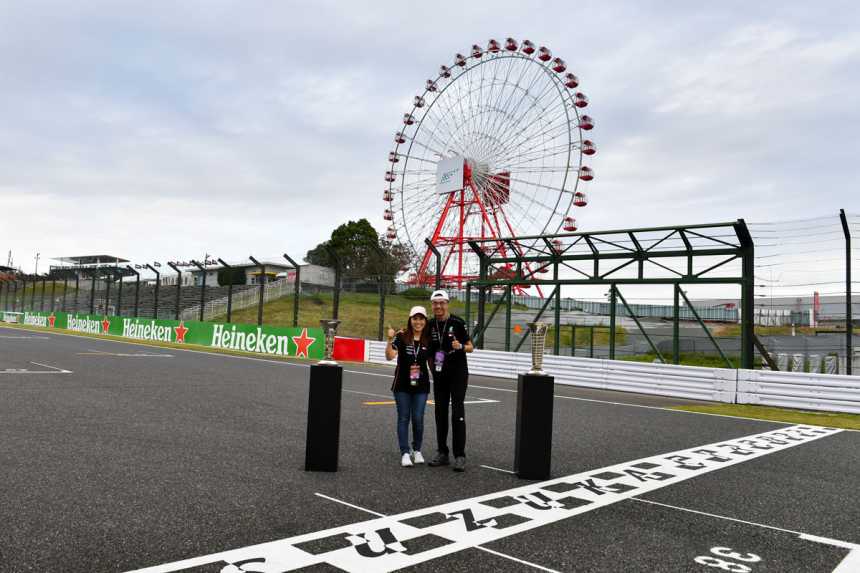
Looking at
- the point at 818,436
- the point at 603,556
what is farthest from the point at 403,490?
the point at 818,436

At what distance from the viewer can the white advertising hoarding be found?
36.8 metres

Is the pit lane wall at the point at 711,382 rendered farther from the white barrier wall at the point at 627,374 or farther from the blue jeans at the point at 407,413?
the blue jeans at the point at 407,413

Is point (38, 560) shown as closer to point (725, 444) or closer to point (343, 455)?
point (343, 455)

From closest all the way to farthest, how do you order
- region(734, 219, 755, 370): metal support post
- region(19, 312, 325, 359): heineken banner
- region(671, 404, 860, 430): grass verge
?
1. region(671, 404, 860, 430): grass verge
2. region(734, 219, 755, 370): metal support post
3. region(19, 312, 325, 359): heineken banner

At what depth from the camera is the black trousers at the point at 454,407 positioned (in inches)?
234

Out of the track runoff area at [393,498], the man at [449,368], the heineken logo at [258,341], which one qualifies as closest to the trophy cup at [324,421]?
the track runoff area at [393,498]

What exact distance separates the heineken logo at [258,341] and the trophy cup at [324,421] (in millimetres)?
18220

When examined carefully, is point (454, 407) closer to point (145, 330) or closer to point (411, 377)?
point (411, 377)

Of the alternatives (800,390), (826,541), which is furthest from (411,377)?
(800,390)

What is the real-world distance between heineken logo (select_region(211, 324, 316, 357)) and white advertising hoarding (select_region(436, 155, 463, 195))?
624 inches

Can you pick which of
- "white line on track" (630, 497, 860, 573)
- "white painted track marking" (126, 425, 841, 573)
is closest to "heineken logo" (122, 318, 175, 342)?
"white painted track marking" (126, 425, 841, 573)

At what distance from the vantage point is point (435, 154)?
38344 millimetres

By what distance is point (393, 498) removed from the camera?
484 cm

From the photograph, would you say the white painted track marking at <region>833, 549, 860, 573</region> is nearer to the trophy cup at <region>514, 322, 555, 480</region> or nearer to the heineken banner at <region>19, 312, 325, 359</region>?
the trophy cup at <region>514, 322, 555, 480</region>
